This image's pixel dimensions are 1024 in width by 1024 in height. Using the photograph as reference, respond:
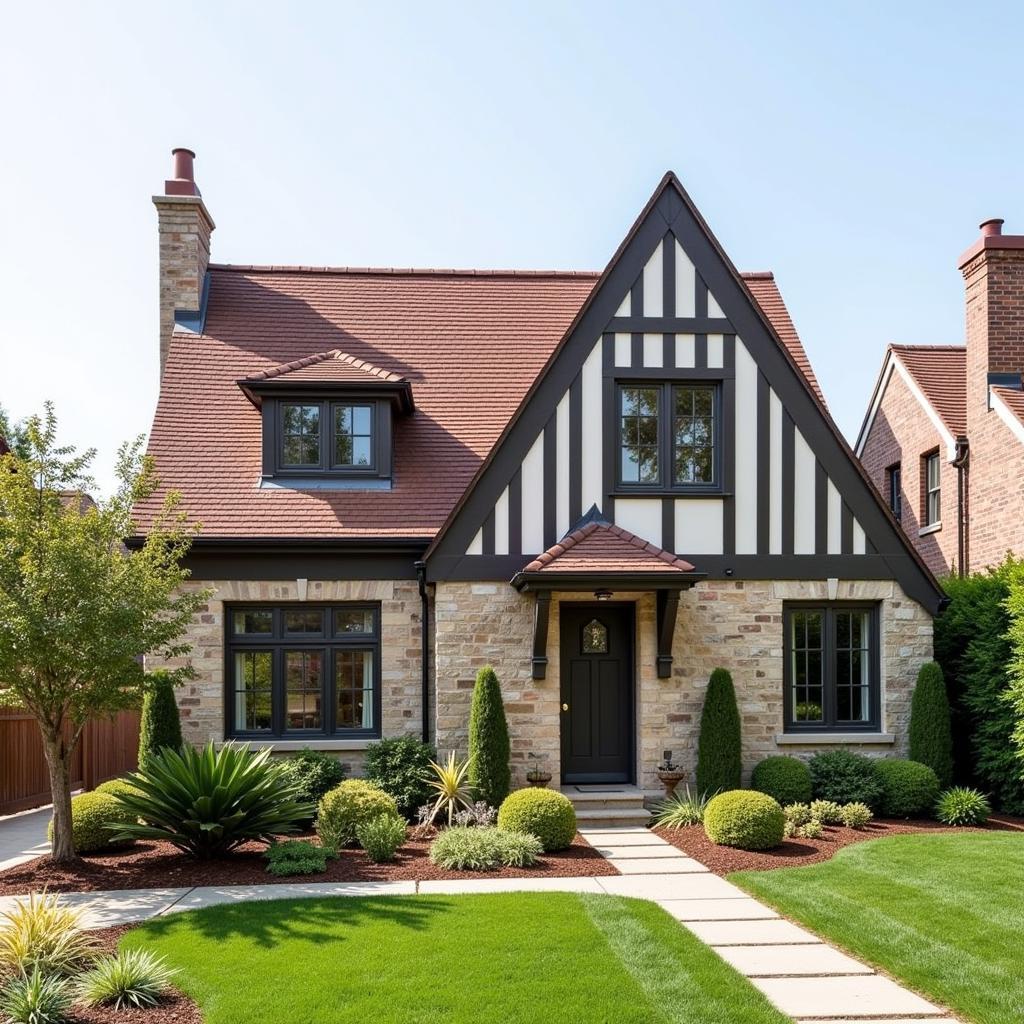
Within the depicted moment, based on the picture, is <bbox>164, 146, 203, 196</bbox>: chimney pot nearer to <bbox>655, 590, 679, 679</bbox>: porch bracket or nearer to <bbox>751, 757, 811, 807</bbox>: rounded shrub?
<bbox>655, 590, 679, 679</bbox>: porch bracket

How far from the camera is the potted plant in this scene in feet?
40.9

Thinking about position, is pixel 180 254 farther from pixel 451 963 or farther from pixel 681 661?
pixel 451 963

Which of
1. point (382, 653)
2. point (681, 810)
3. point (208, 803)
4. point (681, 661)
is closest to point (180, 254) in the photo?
point (382, 653)

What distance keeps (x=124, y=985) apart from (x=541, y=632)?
7136 millimetres

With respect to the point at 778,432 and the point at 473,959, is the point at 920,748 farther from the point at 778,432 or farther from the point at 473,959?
the point at 473,959

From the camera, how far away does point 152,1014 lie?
19.5ft

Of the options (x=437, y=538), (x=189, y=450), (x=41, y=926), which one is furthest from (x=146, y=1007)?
(x=189, y=450)

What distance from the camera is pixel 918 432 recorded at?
19328 mm

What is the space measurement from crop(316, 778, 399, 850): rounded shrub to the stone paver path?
2540mm

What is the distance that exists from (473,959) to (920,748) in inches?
329

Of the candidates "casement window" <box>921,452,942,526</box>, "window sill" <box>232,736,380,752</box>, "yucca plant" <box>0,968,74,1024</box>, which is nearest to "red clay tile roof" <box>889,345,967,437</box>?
"casement window" <box>921,452,942,526</box>

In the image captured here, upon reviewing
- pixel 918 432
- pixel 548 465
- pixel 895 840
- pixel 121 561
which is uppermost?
pixel 918 432

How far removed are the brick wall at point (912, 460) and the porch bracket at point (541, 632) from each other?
8120 mm

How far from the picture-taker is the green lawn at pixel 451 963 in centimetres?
591
